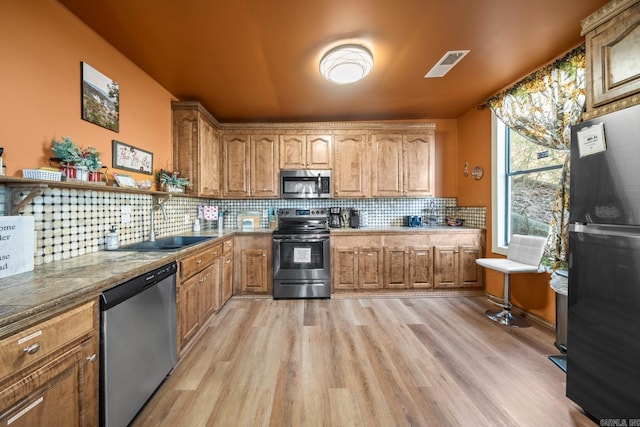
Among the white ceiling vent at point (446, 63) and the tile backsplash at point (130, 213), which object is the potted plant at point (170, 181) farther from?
the white ceiling vent at point (446, 63)

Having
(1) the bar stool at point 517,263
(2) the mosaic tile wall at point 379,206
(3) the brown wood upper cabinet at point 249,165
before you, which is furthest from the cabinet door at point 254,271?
(1) the bar stool at point 517,263

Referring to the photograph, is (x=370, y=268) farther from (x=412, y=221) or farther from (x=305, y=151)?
(x=305, y=151)

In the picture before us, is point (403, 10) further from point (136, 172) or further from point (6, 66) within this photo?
point (136, 172)

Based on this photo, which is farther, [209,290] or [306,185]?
[306,185]

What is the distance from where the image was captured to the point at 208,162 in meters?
3.20

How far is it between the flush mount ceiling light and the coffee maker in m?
1.93

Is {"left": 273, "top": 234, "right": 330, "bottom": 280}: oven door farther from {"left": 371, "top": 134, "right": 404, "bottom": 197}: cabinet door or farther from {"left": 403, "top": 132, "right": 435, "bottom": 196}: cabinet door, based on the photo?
{"left": 403, "top": 132, "right": 435, "bottom": 196}: cabinet door

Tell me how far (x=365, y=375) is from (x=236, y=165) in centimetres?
309

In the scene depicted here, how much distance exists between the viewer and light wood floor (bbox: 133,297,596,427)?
1.46 meters

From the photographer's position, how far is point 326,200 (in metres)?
3.94

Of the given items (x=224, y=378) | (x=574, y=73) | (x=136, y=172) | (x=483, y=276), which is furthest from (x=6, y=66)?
(x=483, y=276)

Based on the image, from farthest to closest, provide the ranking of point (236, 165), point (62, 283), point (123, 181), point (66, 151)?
point (236, 165) → point (123, 181) → point (66, 151) → point (62, 283)

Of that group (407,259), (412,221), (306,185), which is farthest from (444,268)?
(306,185)

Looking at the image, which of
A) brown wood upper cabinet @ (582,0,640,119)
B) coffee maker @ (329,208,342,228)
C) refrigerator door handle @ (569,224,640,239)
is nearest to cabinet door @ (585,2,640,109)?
brown wood upper cabinet @ (582,0,640,119)
